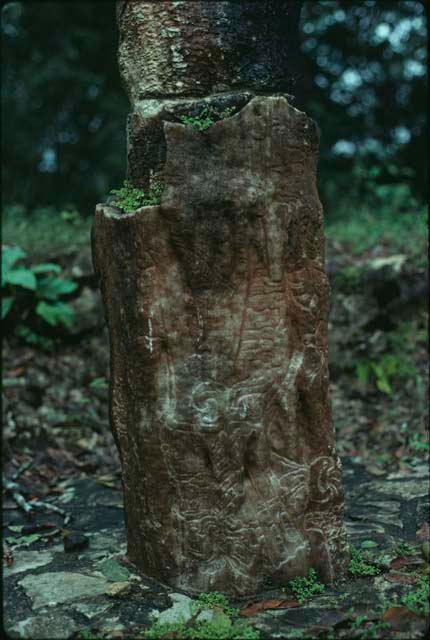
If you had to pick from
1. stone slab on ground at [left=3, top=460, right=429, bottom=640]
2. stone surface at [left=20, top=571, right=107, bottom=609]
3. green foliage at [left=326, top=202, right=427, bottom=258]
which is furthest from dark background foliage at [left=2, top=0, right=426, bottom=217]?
stone surface at [left=20, top=571, right=107, bottom=609]

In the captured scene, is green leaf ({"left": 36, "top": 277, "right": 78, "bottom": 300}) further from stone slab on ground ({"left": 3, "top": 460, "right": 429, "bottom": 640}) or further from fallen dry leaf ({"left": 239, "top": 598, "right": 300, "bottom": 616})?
fallen dry leaf ({"left": 239, "top": 598, "right": 300, "bottom": 616})

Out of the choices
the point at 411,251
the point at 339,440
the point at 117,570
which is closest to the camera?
the point at 117,570

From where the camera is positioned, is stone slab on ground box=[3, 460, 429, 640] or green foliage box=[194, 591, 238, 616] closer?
stone slab on ground box=[3, 460, 429, 640]

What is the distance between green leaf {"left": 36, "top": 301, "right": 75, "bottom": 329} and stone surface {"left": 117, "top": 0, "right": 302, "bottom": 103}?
3.10 meters

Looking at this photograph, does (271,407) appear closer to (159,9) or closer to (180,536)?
(180,536)

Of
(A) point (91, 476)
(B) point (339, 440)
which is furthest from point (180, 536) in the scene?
(B) point (339, 440)

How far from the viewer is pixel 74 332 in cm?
631

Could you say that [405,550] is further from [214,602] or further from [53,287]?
[53,287]

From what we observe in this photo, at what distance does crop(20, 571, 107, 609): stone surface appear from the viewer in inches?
120

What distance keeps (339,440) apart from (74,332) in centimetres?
248

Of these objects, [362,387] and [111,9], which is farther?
[111,9]

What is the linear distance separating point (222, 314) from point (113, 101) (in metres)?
6.47

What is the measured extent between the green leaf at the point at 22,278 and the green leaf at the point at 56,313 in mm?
191

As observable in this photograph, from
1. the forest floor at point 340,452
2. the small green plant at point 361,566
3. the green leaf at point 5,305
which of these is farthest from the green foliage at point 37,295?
the small green plant at point 361,566
